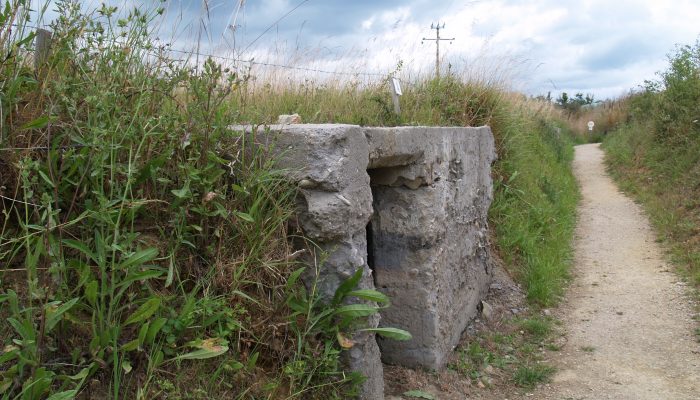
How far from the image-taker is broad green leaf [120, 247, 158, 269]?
2.26 metres

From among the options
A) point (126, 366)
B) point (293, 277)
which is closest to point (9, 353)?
point (126, 366)

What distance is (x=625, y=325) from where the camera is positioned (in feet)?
17.4

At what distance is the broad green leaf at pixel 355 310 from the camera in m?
2.90

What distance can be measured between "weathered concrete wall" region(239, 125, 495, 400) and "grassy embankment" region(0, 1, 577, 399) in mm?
173

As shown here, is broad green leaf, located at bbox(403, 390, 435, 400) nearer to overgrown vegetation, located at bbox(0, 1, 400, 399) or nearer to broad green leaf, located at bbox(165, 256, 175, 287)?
overgrown vegetation, located at bbox(0, 1, 400, 399)

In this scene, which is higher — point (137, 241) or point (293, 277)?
point (137, 241)

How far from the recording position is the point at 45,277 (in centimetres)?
224

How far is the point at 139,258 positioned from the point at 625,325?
4.37m

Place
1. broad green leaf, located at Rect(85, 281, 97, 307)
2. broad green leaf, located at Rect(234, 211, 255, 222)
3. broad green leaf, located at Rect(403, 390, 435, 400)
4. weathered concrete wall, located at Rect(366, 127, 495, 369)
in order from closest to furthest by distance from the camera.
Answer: broad green leaf, located at Rect(85, 281, 97, 307) < broad green leaf, located at Rect(234, 211, 255, 222) < broad green leaf, located at Rect(403, 390, 435, 400) < weathered concrete wall, located at Rect(366, 127, 495, 369)

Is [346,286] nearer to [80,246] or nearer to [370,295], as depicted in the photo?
A: [370,295]

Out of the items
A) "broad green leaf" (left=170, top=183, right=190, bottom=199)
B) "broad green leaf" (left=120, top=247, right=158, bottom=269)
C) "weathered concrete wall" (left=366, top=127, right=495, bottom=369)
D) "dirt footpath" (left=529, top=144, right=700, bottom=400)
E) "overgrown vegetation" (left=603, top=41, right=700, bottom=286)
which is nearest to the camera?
"broad green leaf" (left=120, top=247, right=158, bottom=269)

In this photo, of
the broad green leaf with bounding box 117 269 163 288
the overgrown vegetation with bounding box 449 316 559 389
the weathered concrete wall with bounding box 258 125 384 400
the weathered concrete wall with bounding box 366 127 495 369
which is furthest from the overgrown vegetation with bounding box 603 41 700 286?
the broad green leaf with bounding box 117 269 163 288

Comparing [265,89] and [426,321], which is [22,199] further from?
[265,89]

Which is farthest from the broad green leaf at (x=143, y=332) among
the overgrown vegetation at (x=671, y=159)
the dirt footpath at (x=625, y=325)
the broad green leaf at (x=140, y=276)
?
the overgrown vegetation at (x=671, y=159)
